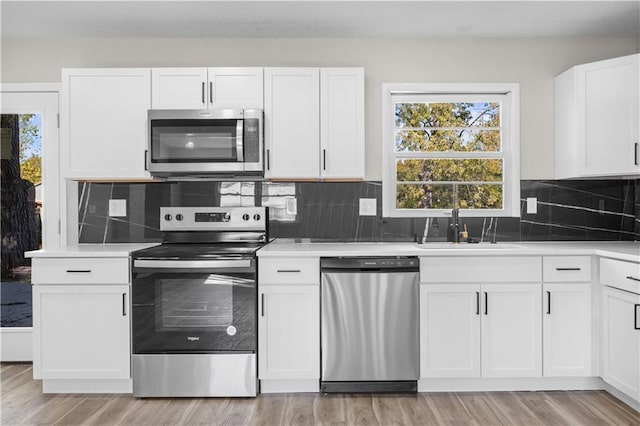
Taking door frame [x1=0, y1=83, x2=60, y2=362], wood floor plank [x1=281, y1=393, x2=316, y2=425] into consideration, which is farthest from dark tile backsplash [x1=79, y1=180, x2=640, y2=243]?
wood floor plank [x1=281, y1=393, x2=316, y2=425]

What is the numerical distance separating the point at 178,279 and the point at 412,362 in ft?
4.86

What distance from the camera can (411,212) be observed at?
3623 mm

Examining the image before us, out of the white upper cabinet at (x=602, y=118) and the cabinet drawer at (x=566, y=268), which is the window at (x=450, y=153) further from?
the cabinet drawer at (x=566, y=268)

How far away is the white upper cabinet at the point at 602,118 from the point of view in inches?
120

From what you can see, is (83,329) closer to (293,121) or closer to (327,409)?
(327,409)

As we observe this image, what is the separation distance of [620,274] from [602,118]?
3.44 feet

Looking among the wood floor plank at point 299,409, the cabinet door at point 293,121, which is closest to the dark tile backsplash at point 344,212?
the cabinet door at point 293,121

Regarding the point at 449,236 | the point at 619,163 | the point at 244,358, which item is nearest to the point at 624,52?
the point at 619,163

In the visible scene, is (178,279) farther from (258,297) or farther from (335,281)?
(335,281)

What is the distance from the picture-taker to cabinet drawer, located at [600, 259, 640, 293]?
2627mm

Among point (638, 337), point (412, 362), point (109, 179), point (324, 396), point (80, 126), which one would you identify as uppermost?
point (80, 126)

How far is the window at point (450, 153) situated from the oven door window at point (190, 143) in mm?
1238

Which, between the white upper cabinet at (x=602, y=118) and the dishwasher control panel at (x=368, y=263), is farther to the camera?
the white upper cabinet at (x=602, y=118)

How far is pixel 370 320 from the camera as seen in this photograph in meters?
2.91
